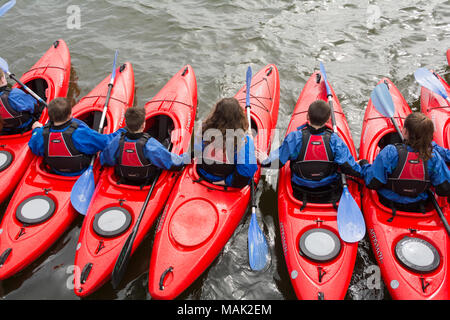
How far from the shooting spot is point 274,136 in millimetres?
5102

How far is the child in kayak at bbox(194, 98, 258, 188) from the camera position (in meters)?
3.16

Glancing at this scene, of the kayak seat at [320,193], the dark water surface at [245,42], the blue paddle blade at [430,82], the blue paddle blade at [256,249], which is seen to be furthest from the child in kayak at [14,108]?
the blue paddle blade at [430,82]

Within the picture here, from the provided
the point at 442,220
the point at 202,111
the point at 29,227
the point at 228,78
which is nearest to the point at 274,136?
the point at 202,111

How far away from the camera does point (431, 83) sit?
15.3ft

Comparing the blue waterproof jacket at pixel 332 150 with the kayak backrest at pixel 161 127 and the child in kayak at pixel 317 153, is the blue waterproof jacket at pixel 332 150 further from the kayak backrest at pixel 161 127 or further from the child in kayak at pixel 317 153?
the kayak backrest at pixel 161 127

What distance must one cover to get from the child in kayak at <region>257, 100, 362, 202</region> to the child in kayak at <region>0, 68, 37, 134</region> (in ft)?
10.4

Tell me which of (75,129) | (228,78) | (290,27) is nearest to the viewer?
(75,129)

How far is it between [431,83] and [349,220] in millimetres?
2795

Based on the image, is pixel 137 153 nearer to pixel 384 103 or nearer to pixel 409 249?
pixel 409 249

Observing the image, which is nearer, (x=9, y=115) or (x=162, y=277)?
(x=162, y=277)

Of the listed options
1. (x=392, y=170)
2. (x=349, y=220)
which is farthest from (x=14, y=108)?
(x=392, y=170)
